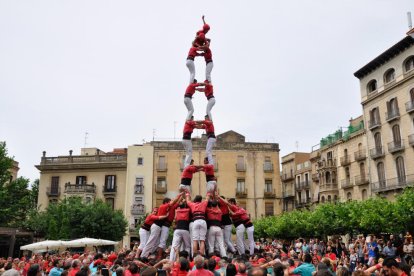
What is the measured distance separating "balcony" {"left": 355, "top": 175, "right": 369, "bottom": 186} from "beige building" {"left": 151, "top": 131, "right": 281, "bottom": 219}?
11.6m

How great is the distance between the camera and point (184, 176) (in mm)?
16172

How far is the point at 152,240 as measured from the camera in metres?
14.7

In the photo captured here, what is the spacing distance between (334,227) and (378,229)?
176 inches

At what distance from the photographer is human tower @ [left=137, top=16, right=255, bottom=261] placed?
45.5ft

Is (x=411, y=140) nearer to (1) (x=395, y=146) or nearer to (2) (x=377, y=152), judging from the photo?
(1) (x=395, y=146)

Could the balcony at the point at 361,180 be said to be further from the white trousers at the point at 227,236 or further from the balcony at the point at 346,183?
the white trousers at the point at 227,236

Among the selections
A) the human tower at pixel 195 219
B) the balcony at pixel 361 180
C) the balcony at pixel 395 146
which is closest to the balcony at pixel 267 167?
the balcony at pixel 361 180

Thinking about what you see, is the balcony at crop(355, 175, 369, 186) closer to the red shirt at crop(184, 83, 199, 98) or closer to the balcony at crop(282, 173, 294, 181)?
the balcony at crop(282, 173, 294, 181)

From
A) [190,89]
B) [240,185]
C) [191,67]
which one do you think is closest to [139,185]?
[240,185]

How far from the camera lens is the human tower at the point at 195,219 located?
13.9 m

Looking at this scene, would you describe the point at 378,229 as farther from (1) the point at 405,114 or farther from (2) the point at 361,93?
(2) the point at 361,93

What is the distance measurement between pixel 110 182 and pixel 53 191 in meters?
7.22

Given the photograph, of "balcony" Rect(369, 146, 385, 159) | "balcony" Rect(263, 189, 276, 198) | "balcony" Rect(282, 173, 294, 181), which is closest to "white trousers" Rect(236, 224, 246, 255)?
"balcony" Rect(369, 146, 385, 159)

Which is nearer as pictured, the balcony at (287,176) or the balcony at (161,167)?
the balcony at (161,167)
